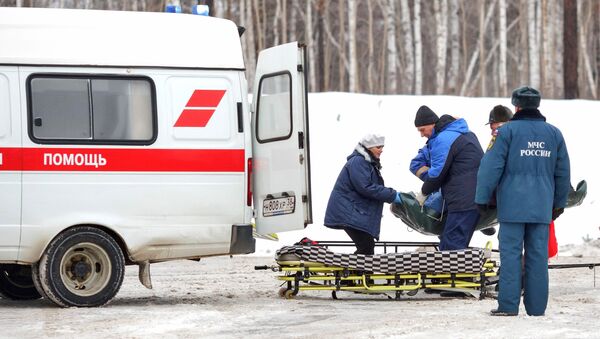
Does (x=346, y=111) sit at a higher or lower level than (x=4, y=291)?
higher

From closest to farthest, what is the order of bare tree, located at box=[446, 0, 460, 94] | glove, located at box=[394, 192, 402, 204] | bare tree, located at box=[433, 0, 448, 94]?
glove, located at box=[394, 192, 402, 204]
bare tree, located at box=[433, 0, 448, 94]
bare tree, located at box=[446, 0, 460, 94]

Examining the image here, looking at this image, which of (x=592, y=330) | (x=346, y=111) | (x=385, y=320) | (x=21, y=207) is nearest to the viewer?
(x=592, y=330)

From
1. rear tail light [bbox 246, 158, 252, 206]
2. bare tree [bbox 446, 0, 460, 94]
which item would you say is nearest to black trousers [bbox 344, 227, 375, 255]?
rear tail light [bbox 246, 158, 252, 206]

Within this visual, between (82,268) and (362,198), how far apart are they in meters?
2.69

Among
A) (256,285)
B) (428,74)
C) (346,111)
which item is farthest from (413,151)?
(428,74)

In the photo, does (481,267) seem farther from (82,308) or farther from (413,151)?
(413,151)

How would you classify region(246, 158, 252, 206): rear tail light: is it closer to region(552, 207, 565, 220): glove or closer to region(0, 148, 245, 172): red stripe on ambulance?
region(0, 148, 245, 172): red stripe on ambulance

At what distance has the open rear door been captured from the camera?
1191 cm

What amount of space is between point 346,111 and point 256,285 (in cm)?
1216

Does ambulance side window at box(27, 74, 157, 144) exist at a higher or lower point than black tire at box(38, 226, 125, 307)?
higher

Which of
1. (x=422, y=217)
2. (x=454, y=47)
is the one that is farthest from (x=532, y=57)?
(x=422, y=217)

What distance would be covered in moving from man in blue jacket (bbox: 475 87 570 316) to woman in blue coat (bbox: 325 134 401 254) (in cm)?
194

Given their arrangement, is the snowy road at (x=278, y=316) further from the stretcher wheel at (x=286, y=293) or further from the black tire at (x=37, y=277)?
the black tire at (x=37, y=277)

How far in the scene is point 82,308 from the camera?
11594 mm
